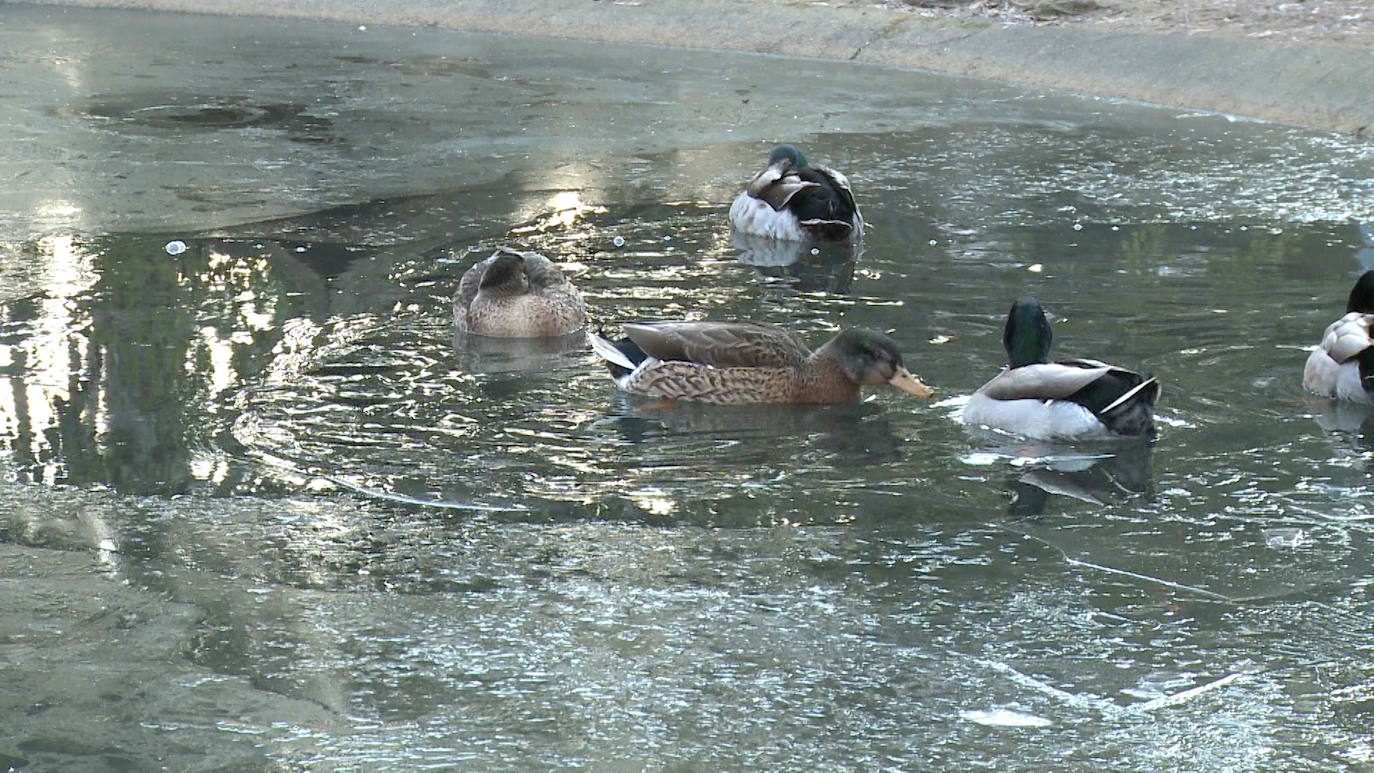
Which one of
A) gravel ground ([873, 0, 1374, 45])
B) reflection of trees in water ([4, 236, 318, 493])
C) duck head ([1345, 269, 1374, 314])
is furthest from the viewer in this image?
gravel ground ([873, 0, 1374, 45])

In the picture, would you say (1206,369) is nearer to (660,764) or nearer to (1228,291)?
(1228,291)

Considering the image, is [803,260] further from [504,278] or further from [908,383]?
[908,383]

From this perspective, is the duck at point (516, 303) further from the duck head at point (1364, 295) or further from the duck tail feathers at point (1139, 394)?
the duck head at point (1364, 295)

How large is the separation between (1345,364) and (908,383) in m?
1.68

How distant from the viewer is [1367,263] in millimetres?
9812

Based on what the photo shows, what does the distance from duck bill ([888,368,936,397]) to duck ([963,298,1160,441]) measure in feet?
1.13

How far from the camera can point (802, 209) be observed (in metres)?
10.7

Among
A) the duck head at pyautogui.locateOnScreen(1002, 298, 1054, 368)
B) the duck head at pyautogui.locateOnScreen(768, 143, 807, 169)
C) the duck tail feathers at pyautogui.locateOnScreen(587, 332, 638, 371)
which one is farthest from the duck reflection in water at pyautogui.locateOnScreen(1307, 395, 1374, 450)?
the duck head at pyautogui.locateOnScreen(768, 143, 807, 169)

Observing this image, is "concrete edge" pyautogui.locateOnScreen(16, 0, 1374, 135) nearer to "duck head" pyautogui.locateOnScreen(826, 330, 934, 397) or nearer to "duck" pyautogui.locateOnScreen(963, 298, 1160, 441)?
"duck head" pyautogui.locateOnScreen(826, 330, 934, 397)

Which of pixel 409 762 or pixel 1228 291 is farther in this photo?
pixel 1228 291

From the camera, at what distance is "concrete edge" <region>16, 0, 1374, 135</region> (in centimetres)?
1473

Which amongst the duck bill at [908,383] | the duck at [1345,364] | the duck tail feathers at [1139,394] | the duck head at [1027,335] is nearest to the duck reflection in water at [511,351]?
the duck bill at [908,383]

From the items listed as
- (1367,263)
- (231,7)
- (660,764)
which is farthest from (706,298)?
(231,7)

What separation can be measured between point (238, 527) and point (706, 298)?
152 inches
